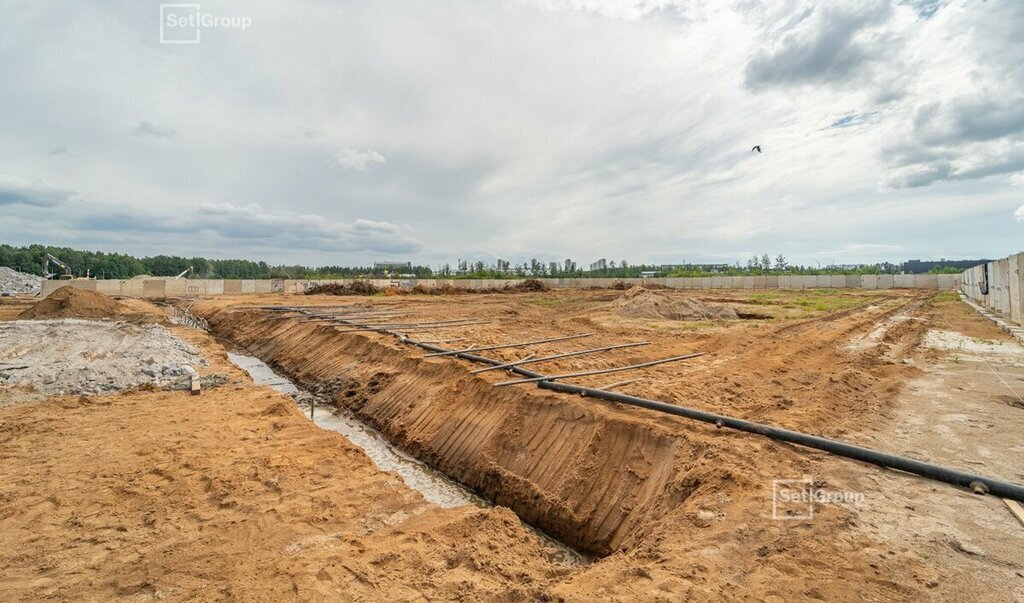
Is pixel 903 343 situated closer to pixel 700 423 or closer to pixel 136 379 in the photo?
pixel 700 423

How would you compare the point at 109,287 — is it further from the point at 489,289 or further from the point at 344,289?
the point at 489,289

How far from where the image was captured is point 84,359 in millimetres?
10211

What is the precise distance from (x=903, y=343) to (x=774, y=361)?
5.50m

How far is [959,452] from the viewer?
15.4ft

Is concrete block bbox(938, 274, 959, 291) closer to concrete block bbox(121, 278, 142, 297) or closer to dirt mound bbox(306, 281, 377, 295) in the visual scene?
dirt mound bbox(306, 281, 377, 295)

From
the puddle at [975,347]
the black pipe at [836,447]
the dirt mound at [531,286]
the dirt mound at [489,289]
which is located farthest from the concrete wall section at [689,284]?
the black pipe at [836,447]

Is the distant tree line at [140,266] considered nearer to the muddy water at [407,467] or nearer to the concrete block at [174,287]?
the concrete block at [174,287]

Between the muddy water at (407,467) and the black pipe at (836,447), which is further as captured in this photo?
the muddy water at (407,467)

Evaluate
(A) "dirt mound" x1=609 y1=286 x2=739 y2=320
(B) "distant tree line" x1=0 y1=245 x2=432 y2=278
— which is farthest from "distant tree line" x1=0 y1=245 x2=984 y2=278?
(A) "dirt mound" x1=609 y1=286 x2=739 y2=320

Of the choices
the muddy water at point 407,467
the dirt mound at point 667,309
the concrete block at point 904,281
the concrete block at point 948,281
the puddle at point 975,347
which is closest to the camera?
the muddy water at point 407,467

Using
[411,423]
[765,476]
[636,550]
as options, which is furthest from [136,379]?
[765,476]

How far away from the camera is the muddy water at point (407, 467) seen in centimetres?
485
